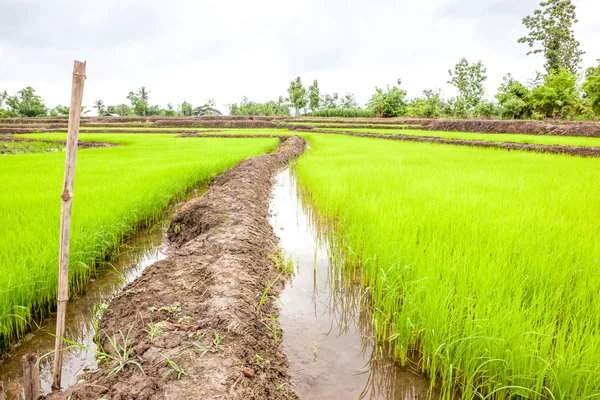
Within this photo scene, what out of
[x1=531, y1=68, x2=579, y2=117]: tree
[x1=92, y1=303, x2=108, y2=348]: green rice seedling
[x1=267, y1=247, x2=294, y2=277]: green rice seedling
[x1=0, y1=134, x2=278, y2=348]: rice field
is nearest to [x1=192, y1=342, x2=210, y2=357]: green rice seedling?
[x1=92, y1=303, x2=108, y2=348]: green rice seedling

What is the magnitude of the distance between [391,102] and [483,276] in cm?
3168

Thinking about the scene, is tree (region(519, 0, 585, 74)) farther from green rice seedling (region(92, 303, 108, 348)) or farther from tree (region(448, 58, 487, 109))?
green rice seedling (region(92, 303, 108, 348))

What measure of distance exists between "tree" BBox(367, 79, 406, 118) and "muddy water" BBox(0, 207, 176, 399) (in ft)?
100

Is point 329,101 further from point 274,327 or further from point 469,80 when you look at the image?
point 274,327

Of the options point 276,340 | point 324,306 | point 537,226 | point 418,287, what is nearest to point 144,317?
point 276,340

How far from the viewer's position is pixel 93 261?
2.93m

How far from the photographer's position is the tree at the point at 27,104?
39.3 meters

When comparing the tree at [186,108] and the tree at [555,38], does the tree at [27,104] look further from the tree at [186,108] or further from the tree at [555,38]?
the tree at [555,38]

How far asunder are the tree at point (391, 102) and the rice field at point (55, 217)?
27.6 m

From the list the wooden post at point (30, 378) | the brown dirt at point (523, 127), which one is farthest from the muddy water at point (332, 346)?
the brown dirt at point (523, 127)

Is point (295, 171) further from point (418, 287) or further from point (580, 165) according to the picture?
point (418, 287)

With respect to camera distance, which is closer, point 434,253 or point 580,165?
point 434,253

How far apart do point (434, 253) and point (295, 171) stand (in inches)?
251

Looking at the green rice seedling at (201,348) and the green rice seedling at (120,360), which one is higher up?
the green rice seedling at (201,348)
